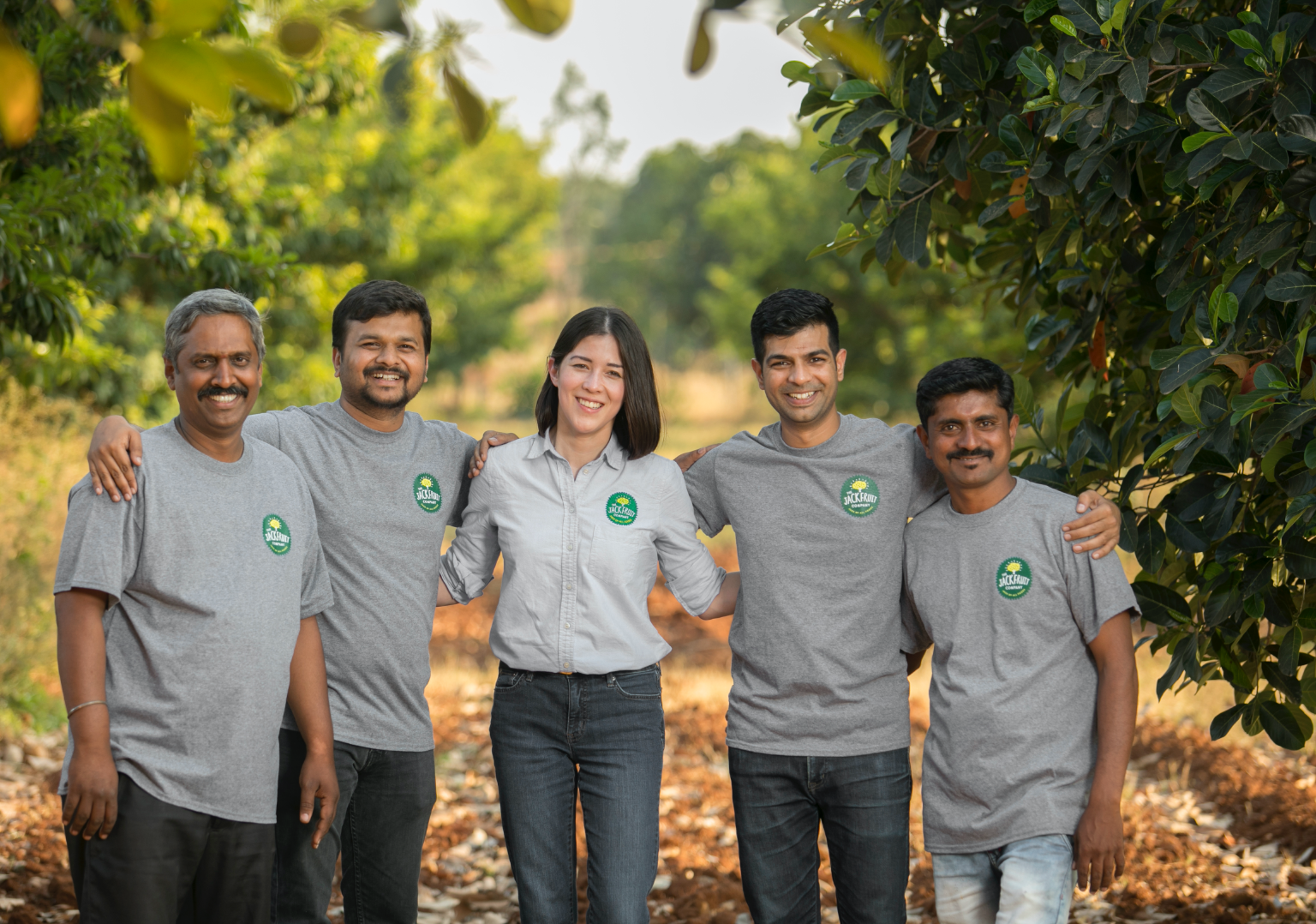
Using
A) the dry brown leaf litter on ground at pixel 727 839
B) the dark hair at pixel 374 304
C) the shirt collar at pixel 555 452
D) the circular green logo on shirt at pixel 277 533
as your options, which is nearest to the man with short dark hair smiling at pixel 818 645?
the shirt collar at pixel 555 452

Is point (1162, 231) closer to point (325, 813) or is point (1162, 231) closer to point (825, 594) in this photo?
point (825, 594)

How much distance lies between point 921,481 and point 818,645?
558 mm

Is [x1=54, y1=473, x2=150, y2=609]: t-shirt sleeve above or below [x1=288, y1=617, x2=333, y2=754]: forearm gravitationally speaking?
above

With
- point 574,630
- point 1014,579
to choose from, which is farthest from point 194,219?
point 1014,579

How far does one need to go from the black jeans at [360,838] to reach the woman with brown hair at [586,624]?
0.30 meters

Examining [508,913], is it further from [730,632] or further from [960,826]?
[960,826]

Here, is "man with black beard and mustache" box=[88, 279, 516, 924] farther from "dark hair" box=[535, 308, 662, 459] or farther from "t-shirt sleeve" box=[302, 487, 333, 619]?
"dark hair" box=[535, 308, 662, 459]

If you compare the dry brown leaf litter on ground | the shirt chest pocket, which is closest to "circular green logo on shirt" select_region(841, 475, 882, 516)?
→ the shirt chest pocket

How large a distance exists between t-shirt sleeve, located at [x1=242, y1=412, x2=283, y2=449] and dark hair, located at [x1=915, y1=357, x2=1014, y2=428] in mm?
1757

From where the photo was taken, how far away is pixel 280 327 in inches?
470

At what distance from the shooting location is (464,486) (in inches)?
135

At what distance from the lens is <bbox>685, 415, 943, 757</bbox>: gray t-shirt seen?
120 inches

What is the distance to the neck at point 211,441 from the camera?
9.08ft

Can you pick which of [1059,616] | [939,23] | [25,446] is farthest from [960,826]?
[25,446]
